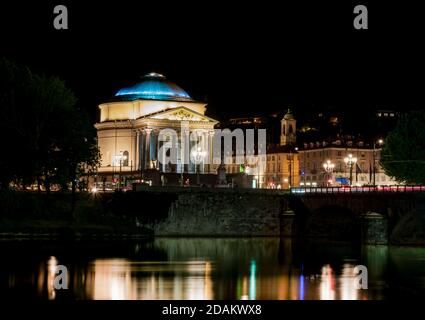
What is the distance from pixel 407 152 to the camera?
4658 inches

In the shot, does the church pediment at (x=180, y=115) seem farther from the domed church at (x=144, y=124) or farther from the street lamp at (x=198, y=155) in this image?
the street lamp at (x=198, y=155)

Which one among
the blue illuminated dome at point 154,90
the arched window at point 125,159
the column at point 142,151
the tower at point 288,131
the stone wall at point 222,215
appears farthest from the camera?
the tower at point 288,131

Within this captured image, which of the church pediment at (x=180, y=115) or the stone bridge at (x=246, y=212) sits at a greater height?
the church pediment at (x=180, y=115)

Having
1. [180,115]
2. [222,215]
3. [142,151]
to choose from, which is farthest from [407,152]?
[142,151]

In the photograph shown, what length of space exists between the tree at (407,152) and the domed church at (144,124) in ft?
108

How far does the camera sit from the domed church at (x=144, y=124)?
14762 centimetres

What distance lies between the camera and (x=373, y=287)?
63000 millimetres

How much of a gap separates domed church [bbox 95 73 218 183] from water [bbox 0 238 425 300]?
52.3 m

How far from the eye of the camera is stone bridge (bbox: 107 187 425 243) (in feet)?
350

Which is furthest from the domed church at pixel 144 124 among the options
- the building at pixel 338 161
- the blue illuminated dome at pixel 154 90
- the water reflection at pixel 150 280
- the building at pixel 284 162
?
the water reflection at pixel 150 280

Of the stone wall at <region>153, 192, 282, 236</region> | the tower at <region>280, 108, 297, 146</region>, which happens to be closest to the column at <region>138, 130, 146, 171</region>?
the stone wall at <region>153, 192, 282, 236</region>
